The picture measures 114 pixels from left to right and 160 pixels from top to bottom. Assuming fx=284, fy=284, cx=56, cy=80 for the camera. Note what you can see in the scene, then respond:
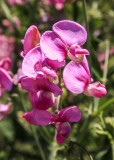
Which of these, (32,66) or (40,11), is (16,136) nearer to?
(40,11)

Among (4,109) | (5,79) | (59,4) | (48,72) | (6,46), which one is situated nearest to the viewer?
(48,72)

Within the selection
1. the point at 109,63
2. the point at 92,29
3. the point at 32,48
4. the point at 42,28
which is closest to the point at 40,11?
the point at 42,28

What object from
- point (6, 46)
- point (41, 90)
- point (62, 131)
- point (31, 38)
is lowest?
point (6, 46)

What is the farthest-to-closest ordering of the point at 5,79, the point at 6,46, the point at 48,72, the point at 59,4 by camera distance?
the point at 6,46, the point at 59,4, the point at 5,79, the point at 48,72

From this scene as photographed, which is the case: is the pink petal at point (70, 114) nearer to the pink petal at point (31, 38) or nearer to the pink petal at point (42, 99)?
the pink petal at point (42, 99)

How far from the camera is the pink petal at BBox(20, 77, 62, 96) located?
667 mm

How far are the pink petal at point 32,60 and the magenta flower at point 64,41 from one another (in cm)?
3

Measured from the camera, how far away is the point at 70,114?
69cm

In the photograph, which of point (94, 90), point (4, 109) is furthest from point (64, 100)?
point (94, 90)

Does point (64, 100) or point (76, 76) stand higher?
point (76, 76)

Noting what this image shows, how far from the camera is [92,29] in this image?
4.75 feet

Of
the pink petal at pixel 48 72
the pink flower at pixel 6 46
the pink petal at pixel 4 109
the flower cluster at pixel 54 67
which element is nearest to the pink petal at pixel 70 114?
the flower cluster at pixel 54 67

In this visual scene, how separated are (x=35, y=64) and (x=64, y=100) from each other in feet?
1.68

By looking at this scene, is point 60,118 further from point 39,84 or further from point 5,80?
point 5,80
